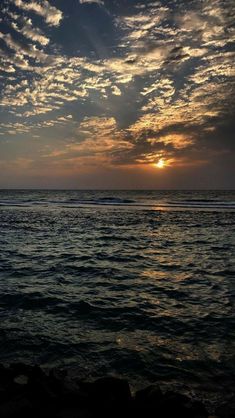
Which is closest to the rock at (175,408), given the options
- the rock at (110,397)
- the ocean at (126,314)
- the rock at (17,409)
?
the rock at (110,397)

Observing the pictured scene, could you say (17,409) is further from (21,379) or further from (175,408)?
(175,408)

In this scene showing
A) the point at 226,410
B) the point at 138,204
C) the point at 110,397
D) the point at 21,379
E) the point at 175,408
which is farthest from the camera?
the point at 138,204

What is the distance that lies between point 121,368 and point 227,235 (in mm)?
18455

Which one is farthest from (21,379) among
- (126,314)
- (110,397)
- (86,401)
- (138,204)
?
(138,204)

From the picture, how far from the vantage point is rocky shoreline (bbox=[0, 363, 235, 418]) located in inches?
152

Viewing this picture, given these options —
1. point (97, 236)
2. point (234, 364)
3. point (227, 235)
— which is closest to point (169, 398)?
point (234, 364)

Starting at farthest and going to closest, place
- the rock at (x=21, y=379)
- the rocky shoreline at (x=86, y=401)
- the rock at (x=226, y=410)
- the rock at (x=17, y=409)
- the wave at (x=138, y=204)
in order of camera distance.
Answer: the wave at (x=138, y=204)
the rock at (x=21, y=379)
the rock at (x=226, y=410)
the rocky shoreline at (x=86, y=401)
the rock at (x=17, y=409)

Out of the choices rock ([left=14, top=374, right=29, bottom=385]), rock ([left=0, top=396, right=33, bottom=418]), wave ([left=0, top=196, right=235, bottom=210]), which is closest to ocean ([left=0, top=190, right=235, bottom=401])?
rock ([left=14, top=374, right=29, bottom=385])

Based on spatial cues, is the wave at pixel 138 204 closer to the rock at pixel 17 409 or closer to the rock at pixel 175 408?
the rock at pixel 175 408

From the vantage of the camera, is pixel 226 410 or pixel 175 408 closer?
pixel 175 408

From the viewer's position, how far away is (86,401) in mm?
4152

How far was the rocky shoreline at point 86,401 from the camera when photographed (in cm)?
385

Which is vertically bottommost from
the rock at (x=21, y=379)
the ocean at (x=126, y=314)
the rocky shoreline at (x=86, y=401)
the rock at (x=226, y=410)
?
the ocean at (x=126, y=314)

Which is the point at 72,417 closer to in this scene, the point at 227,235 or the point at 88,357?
the point at 88,357
